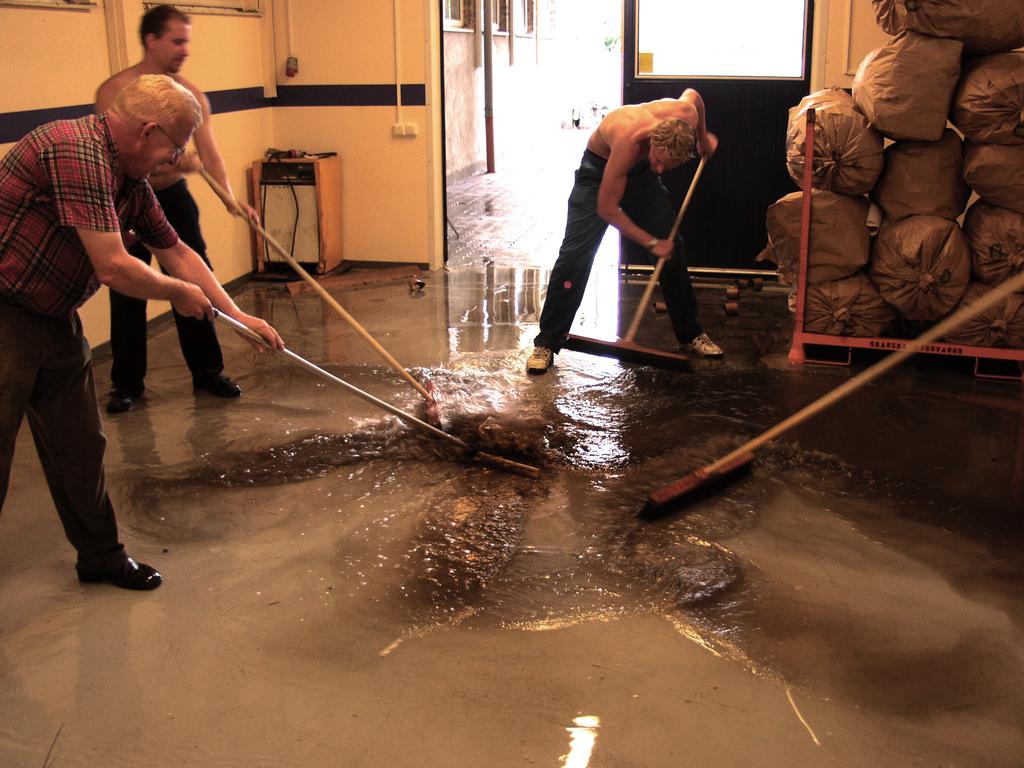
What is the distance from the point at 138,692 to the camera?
104 inches

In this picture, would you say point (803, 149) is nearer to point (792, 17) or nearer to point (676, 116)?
point (676, 116)

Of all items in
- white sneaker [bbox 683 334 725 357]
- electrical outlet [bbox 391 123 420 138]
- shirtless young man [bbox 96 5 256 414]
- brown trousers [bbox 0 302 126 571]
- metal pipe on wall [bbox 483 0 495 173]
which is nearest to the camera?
brown trousers [bbox 0 302 126 571]

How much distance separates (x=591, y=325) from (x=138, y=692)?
12.9 feet

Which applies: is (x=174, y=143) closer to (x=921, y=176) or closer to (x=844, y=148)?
(x=844, y=148)

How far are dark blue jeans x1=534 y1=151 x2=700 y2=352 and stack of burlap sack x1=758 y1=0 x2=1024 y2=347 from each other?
0.69 meters

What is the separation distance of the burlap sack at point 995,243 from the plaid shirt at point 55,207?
3.94 m

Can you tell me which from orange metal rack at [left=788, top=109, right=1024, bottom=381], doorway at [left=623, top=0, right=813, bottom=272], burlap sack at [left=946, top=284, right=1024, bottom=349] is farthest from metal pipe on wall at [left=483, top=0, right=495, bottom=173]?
burlap sack at [left=946, top=284, right=1024, bottom=349]

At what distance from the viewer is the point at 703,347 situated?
5520 mm

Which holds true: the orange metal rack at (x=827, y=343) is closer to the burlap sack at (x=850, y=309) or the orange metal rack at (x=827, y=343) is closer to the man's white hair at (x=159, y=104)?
the burlap sack at (x=850, y=309)

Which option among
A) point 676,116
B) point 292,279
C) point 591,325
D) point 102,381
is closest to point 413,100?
point 292,279

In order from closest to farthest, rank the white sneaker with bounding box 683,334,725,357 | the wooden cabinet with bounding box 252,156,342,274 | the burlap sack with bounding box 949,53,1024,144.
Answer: the burlap sack with bounding box 949,53,1024,144, the white sneaker with bounding box 683,334,725,357, the wooden cabinet with bounding box 252,156,342,274

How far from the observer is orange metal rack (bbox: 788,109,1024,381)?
5055 millimetres

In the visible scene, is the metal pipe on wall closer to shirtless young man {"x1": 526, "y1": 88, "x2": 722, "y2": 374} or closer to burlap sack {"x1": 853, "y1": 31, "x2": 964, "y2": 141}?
shirtless young man {"x1": 526, "y1": 88, "x2": 722, "y2": 374}

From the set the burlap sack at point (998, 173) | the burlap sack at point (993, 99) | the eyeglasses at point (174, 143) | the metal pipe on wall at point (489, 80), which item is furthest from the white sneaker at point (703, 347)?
the metal pipe on wall at point (489, 80)
